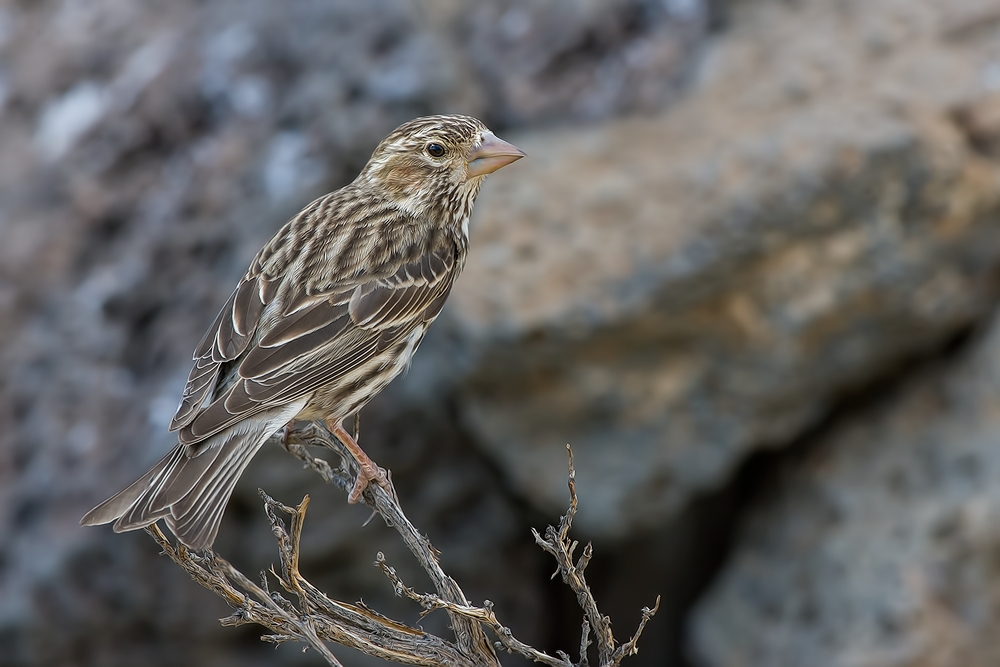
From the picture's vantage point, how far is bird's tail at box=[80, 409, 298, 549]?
3061mm

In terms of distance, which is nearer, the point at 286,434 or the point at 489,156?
the point at 286,434

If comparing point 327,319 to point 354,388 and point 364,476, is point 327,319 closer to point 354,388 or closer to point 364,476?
point 354,388

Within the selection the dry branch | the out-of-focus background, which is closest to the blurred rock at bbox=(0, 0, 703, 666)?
the out-of-focus background

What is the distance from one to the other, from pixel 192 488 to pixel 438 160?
155cm

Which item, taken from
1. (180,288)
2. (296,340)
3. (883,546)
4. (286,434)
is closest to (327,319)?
(296,340)

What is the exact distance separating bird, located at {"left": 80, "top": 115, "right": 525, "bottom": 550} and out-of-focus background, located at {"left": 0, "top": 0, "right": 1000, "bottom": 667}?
1.48 meters

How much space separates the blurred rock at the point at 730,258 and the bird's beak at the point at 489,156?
152cm

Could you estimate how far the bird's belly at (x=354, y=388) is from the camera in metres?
3.71

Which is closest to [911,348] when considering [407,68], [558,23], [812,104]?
[812,104]

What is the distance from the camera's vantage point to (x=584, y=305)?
5555 millimetres

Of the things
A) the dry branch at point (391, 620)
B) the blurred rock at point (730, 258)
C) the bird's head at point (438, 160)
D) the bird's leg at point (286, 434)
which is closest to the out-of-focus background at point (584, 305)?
the blurred rock at point (730, 258)

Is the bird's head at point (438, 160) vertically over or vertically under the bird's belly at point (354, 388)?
over

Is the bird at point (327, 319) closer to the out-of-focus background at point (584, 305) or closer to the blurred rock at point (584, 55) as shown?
the out-of-focus background at point (584, 305)

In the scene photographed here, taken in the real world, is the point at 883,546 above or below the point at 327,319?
below
